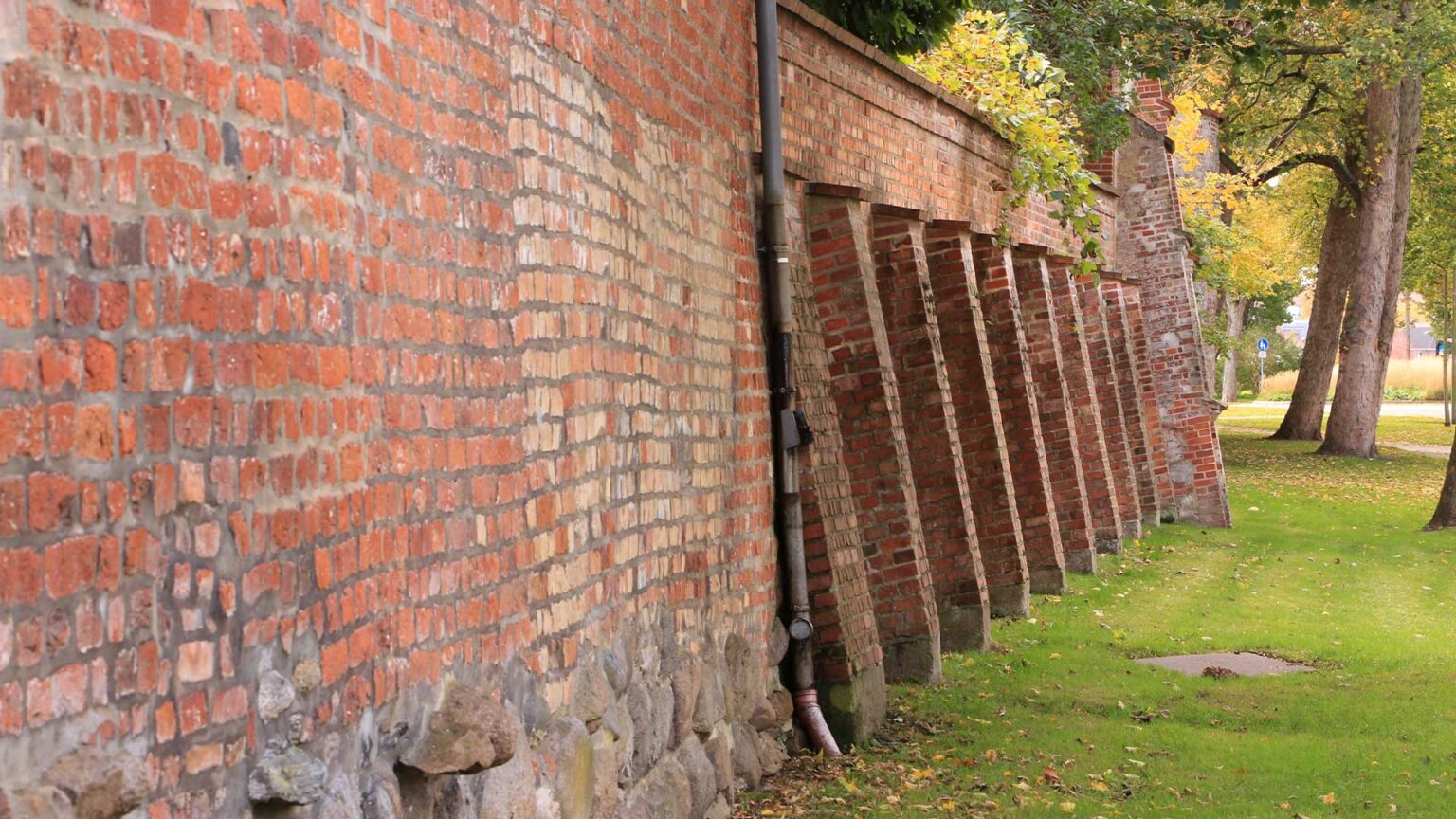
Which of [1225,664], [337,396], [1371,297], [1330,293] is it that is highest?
[1330,293]

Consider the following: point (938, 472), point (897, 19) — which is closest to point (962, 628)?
point (938, 472)

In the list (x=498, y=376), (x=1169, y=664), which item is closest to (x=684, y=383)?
(x=498, y=376)

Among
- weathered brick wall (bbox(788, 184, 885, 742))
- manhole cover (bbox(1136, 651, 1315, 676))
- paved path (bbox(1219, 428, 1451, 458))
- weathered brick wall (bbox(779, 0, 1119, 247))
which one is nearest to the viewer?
weathered brick wall (bbox(788, 184, 885, 742))

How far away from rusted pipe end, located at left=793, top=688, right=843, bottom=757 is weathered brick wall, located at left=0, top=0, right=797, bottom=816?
173cm

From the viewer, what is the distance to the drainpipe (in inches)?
348

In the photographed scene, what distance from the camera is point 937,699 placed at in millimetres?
10172

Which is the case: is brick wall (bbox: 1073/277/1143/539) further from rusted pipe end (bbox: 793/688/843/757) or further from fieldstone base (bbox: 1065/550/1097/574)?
rusted pipe end (bbox: 793/688/843/757)

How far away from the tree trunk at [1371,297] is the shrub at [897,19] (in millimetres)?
19150

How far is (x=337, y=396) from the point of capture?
3.77 meters

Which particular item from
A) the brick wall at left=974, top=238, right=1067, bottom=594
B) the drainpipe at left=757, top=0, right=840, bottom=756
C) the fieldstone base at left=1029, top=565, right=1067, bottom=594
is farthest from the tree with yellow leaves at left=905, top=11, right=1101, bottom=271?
the drainpipe at left=757, top=0, right=840, bottom=756

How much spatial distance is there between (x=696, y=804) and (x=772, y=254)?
3.20m

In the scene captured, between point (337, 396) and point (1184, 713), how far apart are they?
7445 millimetres

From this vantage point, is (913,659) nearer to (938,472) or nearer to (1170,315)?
(938,472)

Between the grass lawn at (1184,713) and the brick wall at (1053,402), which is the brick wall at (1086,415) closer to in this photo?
the grass lawn at (1184,713)
